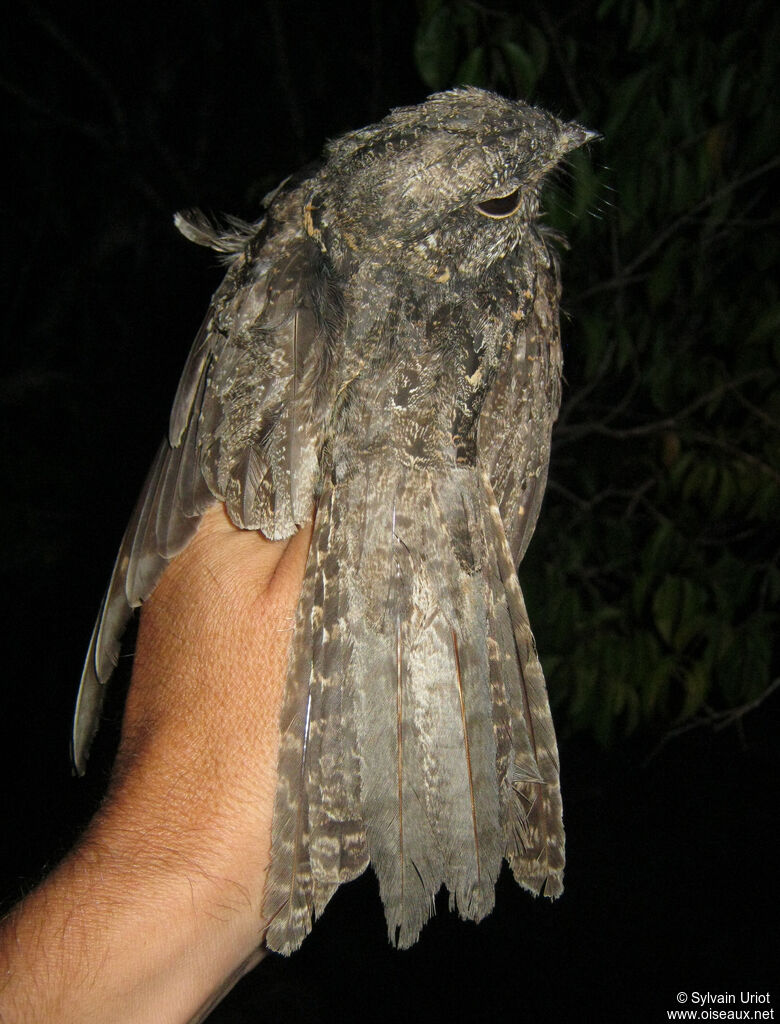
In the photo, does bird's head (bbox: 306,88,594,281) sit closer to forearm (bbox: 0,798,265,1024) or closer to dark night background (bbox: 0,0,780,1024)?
forearm (bbox: 0,798,265,1024)

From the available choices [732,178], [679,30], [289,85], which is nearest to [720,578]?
[732,178]

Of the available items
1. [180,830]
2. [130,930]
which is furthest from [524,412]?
[130,930]

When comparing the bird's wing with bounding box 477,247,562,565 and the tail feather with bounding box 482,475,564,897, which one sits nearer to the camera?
the tail feather with bounding box 482,475,564,897

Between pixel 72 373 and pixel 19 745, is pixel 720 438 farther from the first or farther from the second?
pixel 19 745

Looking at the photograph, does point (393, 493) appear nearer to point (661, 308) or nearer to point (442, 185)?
point (442, 185)

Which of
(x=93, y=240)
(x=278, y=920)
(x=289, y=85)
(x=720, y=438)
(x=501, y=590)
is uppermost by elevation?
(x=289, y=85)

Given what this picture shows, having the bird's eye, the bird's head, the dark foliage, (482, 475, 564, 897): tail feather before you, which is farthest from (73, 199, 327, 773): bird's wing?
the dark foliage
